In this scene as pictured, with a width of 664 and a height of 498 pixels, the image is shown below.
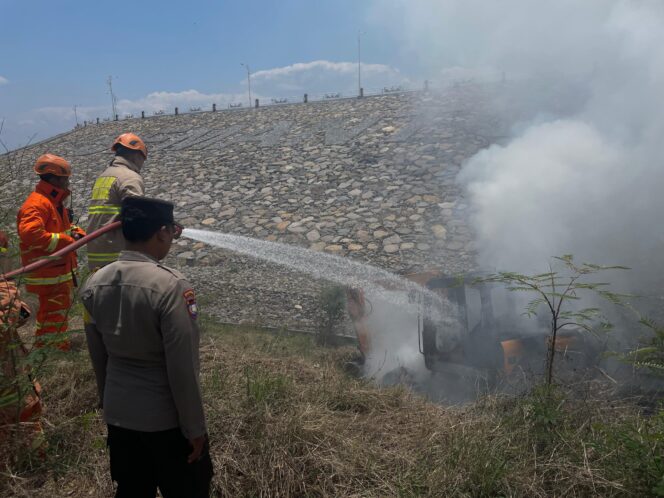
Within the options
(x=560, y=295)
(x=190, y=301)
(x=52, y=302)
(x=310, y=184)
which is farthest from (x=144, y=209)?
(x=310, y=184)

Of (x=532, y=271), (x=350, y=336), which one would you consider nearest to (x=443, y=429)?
(x=350, y=336)

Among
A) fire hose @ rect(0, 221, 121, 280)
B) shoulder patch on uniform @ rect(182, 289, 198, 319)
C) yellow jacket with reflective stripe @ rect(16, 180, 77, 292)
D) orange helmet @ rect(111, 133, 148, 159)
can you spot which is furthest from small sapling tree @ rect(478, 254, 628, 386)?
yellow jacket with reflective stripe @ rect(16, 180, 77, 292)

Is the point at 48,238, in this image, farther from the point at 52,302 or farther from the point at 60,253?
the point at 60,253

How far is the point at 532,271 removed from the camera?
6.60m

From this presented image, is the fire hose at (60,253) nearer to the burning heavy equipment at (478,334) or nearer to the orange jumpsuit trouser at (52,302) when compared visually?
the orange jumpsuit trouser at (52,302)

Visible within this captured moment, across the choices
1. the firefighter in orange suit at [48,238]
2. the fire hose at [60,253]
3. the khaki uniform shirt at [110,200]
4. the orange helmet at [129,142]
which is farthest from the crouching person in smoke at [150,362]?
the firefighter in orange suit at [48,238]

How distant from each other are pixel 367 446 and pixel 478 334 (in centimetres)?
216

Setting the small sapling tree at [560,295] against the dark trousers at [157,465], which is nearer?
the dark trousers at [157,465]

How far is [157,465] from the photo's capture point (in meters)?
1.94

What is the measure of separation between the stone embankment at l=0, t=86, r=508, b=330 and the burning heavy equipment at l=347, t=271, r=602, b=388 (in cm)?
197

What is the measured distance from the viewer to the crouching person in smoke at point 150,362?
1.79m

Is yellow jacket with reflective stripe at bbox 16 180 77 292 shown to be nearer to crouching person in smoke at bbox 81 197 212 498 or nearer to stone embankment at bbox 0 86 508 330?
stone embankment at bbox 0 86 508 330

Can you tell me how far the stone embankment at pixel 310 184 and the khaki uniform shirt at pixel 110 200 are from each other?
0.77 metres

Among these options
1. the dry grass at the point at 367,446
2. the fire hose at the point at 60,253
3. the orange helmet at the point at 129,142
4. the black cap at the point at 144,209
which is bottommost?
the dry grass at the point at 367,446
